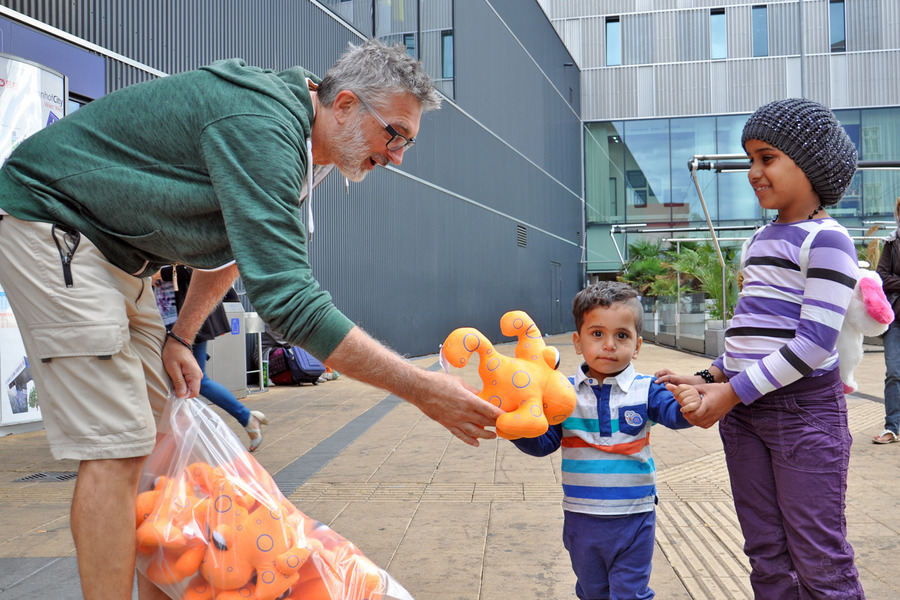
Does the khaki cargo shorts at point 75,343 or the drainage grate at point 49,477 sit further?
the drainage grate at point 49,477

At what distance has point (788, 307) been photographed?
2105mm

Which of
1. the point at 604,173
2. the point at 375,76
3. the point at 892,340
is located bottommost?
the point at 892,340

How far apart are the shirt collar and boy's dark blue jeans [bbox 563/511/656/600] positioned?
1.24ft

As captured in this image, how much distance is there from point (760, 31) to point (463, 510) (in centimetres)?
2855

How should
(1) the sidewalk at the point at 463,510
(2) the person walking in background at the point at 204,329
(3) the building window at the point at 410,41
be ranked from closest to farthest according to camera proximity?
(1) the sidewalk at the point at 463,510 < (2) the person walking in background at the point at 204,329 < (3) the building window at the point at 410,41

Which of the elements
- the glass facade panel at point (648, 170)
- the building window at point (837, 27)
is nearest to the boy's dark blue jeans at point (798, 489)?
the glass facade panel at point (648, 170)

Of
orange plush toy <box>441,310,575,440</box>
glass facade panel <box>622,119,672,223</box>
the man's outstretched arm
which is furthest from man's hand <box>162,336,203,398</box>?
glass facade panel <box>622,119,672,223</box>

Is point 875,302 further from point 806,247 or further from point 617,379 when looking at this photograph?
point 617,379

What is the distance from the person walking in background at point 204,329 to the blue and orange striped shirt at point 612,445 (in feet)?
10.4

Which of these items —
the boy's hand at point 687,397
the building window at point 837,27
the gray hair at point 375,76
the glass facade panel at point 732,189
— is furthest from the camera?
the glass facade panel at point 732,189

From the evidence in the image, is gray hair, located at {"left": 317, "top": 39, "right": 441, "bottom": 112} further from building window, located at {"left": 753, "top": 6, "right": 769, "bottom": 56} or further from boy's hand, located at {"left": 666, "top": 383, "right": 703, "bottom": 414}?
building window, located at {"left": 753, "top": 6, "right": 769, "bottom": 56}

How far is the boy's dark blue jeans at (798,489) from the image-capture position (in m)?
2.04

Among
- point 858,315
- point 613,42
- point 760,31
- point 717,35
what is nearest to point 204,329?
point 858,315

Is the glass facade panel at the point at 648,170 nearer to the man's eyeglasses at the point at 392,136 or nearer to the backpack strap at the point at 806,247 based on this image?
the backpack strap at the point at 806,247
